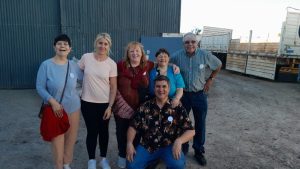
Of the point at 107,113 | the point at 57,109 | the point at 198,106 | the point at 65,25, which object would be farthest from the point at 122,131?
the point at 65,25

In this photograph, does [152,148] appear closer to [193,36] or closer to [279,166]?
[193,36]

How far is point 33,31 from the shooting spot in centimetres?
875

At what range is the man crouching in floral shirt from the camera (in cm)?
290

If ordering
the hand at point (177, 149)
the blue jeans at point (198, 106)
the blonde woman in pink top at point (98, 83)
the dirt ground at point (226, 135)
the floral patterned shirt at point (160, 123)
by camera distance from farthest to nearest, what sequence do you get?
the dirt ground at point (226, 135) → the blue jeans at point (198, 106) → the blonde woman in pink top at point (98, 83) → the floral patterned shirt at point (160, 123) → the hand at point (177, 149)

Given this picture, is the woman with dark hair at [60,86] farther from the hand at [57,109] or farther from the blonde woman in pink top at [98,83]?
the blonde woman in pink top at [98,83]

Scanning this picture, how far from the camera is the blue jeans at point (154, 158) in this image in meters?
2.87

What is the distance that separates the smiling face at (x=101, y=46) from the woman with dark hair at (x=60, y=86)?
320 mm

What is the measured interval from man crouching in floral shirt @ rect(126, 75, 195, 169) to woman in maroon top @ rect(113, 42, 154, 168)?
0.71 feet

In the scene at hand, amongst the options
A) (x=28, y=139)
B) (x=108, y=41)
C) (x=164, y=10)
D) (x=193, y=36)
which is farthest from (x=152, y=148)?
(x=164, y=10)

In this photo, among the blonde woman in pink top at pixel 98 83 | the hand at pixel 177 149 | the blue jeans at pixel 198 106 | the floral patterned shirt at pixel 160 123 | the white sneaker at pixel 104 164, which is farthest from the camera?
the blue jeans at pixel 198 106

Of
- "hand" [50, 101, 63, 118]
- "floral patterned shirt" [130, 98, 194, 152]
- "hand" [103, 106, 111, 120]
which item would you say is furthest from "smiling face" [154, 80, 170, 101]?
"hand" [50, 101, 63, 118]

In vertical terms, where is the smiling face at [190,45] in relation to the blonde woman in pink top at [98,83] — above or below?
above

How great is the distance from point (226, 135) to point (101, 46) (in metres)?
3.23

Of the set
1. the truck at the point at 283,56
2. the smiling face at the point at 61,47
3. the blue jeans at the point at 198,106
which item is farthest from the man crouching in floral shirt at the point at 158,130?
the truck at the point at 283,56
